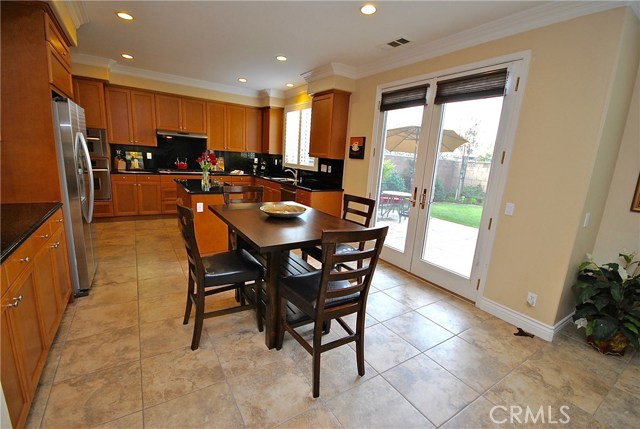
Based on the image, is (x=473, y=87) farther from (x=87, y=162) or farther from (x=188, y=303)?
(x=87, y=162)

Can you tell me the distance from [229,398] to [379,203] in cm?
292

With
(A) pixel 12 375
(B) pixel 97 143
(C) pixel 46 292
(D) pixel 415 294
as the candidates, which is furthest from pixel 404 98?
(B) pixel 97 143

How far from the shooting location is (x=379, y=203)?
397cm

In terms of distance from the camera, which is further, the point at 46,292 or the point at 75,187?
the point at 75,187

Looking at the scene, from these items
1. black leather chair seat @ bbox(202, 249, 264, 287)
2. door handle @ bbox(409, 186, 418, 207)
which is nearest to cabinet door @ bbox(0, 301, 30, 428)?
black leather chair seat @ bbox(202, 249, 264, 287)

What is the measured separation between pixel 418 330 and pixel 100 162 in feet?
16.6

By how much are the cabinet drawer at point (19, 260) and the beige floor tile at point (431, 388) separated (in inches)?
81.4

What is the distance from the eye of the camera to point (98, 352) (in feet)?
6.40

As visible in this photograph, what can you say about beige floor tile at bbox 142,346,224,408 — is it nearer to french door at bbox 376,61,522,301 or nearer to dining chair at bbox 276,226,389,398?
dining chair at bbox 276,226,389,398

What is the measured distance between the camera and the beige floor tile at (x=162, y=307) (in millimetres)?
2396

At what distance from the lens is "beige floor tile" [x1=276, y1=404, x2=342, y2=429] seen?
1.51m

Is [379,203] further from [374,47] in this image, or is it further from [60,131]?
[60,131]

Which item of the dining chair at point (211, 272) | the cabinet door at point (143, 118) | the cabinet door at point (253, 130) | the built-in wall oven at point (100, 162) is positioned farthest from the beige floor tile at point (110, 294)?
the cabinet door at point (253, 130)

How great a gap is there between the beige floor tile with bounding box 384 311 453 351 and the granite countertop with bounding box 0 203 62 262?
2.43 meters
